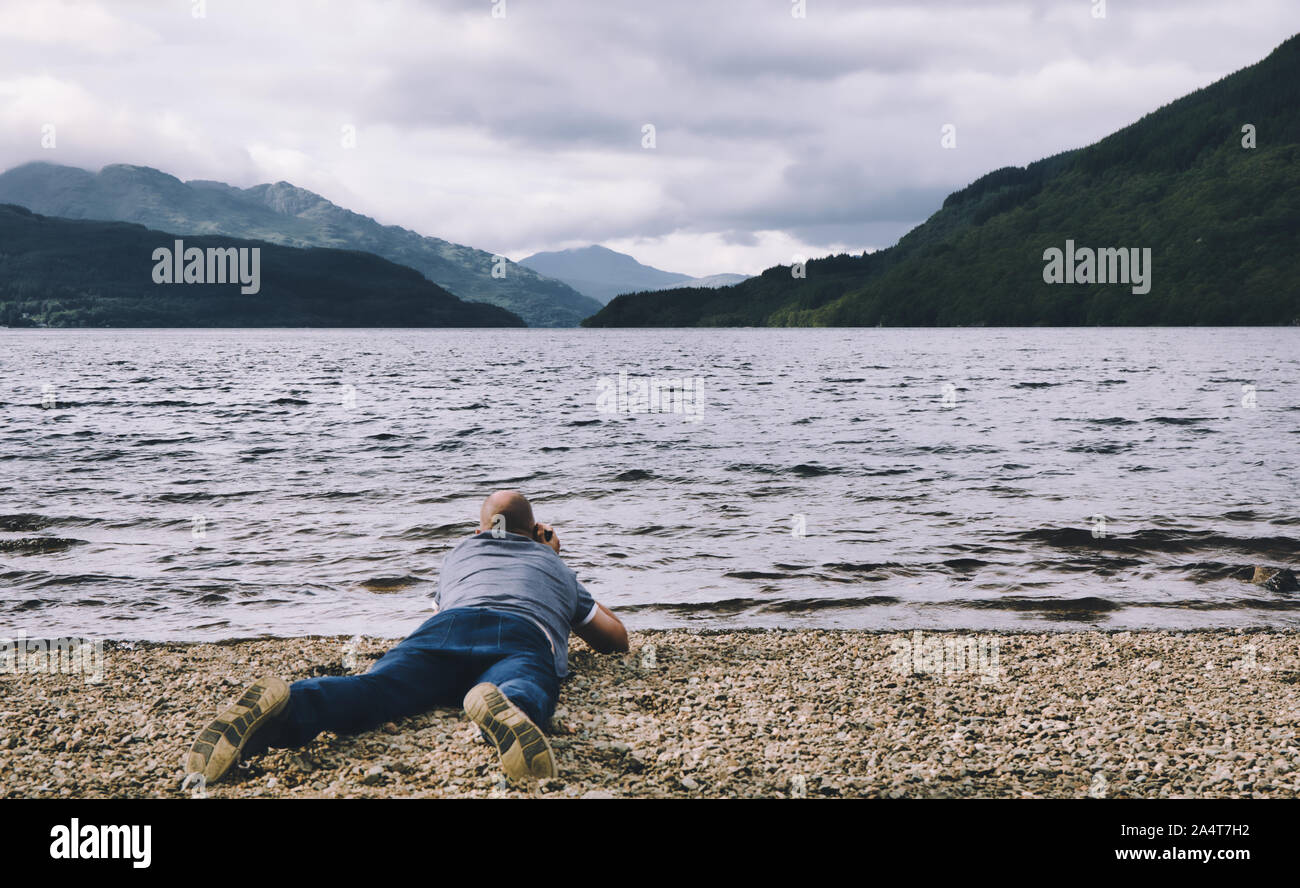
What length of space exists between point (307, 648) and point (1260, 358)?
103 metres

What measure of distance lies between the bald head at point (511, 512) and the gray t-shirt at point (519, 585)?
0.07m

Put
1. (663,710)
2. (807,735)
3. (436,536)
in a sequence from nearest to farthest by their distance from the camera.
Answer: (807,735), (663,710), (436,536)

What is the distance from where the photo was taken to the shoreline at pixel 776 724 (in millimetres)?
5309

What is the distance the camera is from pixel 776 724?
6.37m

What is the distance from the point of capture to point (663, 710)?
22.1 ft

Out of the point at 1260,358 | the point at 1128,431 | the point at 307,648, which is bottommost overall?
the point at 307,648

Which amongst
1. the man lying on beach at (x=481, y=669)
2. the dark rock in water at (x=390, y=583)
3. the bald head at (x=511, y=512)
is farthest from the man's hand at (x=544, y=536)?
the dark rock in water at (x=390, y=583)

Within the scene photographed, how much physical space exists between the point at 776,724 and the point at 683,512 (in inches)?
411

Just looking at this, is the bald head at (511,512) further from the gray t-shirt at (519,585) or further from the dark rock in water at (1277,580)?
the dark rock in water at (1277,580)

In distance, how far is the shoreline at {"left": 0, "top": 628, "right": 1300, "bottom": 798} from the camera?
5.31 m

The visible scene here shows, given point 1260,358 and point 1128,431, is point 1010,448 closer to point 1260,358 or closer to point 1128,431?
point 1128,431

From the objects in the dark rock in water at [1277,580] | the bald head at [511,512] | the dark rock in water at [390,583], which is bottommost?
the dark rock in water at [390,583]
